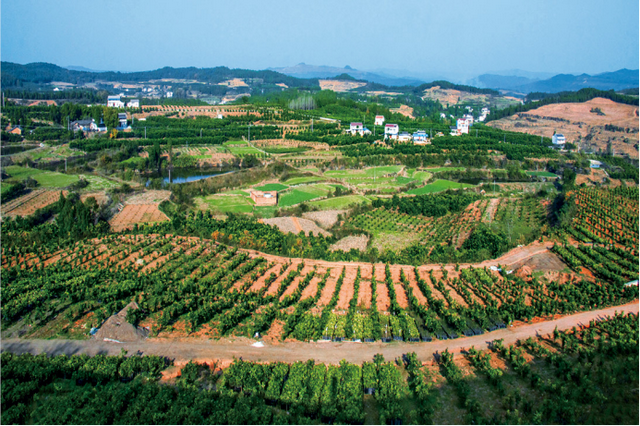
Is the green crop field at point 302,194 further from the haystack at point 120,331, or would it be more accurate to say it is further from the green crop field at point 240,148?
the haystack at point 120,331

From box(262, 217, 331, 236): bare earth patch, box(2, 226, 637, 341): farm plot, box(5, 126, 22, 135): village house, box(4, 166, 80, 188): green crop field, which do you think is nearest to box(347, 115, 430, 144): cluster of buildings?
box(262, 217, 331, 236): bare earth patch

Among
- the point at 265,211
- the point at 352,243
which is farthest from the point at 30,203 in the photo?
the point at 352,243

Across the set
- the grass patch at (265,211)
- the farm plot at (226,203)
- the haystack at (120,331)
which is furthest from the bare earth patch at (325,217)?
the haystack at (120,331)

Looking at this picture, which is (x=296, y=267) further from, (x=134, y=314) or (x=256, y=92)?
(x=256, y=92)

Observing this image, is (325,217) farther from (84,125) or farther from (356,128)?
(84,125)

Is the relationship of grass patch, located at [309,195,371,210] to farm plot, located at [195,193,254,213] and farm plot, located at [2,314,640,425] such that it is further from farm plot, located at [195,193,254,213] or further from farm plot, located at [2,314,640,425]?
farm plot, located at [2,314,640,425]

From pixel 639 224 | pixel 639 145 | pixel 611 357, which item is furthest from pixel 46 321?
pixel 639 145
